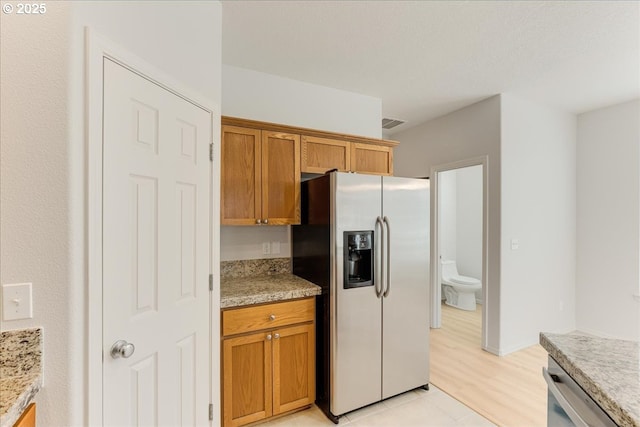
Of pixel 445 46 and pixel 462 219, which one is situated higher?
pixel 445 46

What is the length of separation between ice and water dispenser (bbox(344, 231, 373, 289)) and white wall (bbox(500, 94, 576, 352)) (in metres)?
1.74

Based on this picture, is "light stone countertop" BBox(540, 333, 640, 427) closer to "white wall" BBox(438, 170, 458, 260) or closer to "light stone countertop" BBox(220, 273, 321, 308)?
"light stone countertop" BBox(220, 273, 321, 308)

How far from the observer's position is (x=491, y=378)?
8.61 ft

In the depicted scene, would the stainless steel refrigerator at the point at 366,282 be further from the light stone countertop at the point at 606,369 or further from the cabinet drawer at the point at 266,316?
the light stone countertop at the point at 606,369

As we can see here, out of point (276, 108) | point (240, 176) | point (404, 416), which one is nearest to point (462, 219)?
point (404, 416)

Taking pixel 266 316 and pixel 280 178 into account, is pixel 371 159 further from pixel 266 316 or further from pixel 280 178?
pixel 266 316

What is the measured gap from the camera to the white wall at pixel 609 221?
10.6 feet

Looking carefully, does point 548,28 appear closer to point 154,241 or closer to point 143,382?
point 154,241

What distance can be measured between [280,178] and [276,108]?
773 mm

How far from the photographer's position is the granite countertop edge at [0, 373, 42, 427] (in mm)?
775

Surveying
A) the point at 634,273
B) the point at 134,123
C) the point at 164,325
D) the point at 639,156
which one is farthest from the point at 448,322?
the point at 134,123

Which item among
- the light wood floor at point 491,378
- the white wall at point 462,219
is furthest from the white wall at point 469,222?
the light wood floor at point 491,378

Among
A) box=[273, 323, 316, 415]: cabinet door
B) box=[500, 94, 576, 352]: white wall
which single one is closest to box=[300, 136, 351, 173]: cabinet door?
box=[273, 323, 316, 415]: cabinet door

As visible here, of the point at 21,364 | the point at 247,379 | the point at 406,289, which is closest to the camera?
the point at 21,364
